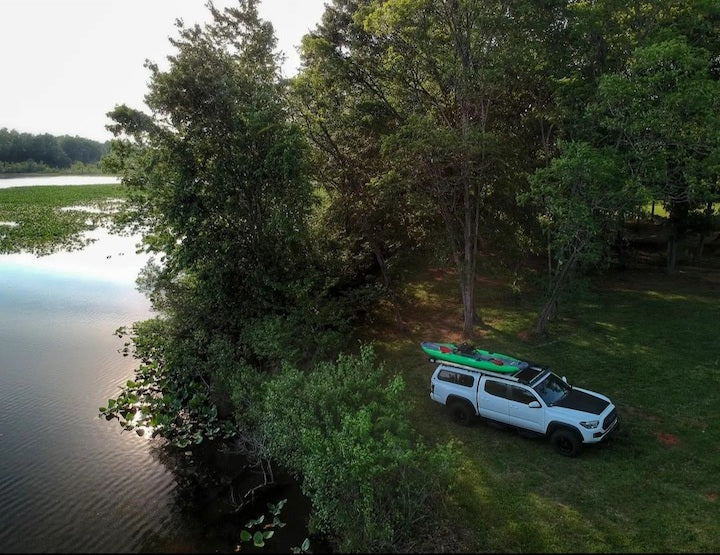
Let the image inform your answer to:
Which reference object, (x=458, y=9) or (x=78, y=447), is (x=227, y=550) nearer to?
(x=78, y=447)

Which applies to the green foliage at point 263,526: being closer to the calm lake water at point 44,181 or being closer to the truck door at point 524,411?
the truck door at point 524,411

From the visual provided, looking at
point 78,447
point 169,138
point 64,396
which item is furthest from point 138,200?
point 78,447

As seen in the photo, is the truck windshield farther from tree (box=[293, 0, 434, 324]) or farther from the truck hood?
tree (box=[293, 0, 434, 324])

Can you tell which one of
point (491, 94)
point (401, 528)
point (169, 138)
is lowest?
point (401, 528)

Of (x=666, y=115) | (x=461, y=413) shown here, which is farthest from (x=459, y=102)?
(x=461, y=413)

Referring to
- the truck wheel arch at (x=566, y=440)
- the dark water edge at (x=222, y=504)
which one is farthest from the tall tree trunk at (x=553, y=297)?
the dark water edge at (x=222, y=504)
